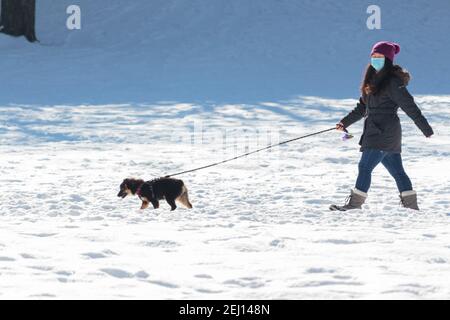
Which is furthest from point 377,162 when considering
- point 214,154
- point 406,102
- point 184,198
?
point 214,154

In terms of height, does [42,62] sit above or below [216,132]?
above

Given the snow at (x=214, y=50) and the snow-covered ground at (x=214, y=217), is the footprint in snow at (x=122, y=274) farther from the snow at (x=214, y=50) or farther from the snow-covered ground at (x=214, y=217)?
the snow at (x=214, y=50)

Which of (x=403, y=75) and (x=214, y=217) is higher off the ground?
(x=403, y=75)

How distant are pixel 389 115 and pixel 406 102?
242 mm

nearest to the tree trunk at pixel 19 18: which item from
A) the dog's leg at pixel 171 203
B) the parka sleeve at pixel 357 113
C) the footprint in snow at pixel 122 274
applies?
the dog's leg at pixel 171 203

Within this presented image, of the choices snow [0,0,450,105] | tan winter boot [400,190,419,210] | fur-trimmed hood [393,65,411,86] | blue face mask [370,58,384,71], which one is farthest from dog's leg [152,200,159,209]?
snow [0,0,450,105]

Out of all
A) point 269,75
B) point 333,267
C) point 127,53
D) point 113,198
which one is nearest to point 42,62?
point 127,53

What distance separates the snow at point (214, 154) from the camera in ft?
17.3

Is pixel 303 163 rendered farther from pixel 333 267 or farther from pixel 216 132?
pixel 333 267

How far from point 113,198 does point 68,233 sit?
67.1 inches

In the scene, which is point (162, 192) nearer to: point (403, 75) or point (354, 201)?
point (354, 201)

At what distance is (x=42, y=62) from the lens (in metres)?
20.5

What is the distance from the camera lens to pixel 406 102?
7.08 metres

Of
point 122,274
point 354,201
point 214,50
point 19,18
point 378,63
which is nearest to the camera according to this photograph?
point 122,274
